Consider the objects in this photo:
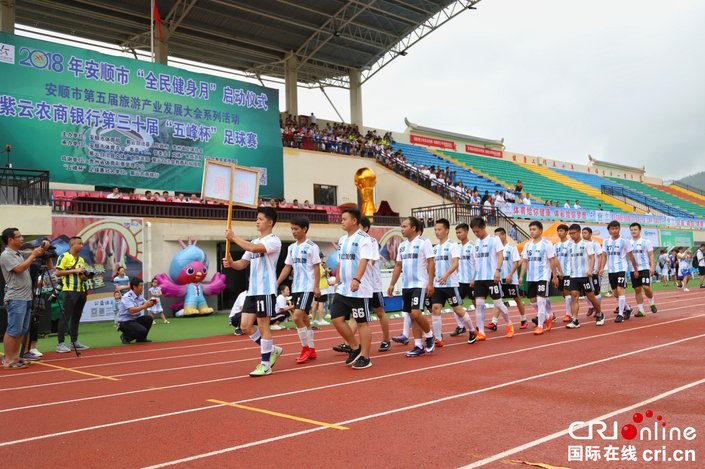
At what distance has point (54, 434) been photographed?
14.2ft

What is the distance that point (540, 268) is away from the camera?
10.1 metres

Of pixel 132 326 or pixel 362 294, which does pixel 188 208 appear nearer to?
pixel 132 326

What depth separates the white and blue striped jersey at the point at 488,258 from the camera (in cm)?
934

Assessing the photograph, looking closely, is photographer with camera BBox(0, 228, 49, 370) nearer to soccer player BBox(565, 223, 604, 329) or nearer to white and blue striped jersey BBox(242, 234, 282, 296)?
white and blue striped jersey BBox(242, 234, 282, 296)

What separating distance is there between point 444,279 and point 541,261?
9.81 feet

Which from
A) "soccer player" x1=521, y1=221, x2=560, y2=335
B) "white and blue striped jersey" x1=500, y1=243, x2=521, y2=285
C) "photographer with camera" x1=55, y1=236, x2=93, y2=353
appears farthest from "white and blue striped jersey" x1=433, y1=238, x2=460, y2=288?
"photographer with camera" x1=55, y1=236, x2=93, y2=353

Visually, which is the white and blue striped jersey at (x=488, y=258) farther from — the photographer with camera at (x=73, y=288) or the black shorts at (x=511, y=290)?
the photographer with camera at (x=73, y=288)

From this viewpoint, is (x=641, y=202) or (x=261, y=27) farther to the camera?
(x=641, y=202)

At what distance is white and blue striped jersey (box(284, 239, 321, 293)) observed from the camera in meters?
7.62

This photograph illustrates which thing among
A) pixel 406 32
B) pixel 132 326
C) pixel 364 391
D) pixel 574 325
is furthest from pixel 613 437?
pixel 406 32

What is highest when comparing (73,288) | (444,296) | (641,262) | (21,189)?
(21,189)

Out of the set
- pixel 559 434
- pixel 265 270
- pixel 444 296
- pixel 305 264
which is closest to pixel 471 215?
pixel 444 296

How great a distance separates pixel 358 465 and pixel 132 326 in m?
8.41

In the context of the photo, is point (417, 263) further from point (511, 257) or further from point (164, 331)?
point (164, 331)
